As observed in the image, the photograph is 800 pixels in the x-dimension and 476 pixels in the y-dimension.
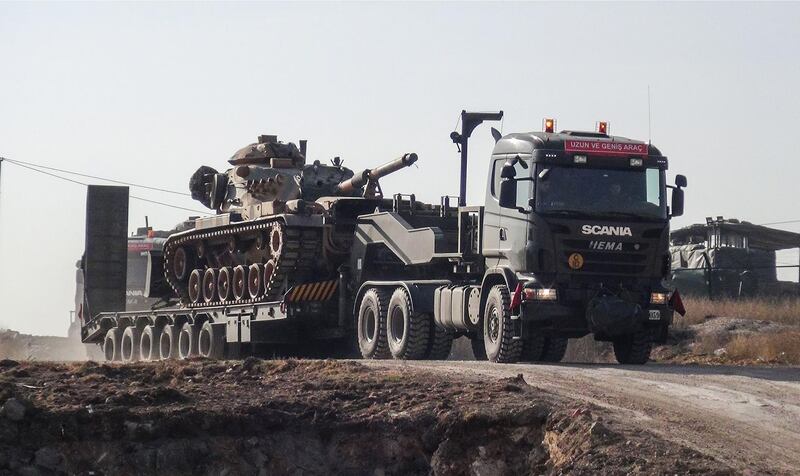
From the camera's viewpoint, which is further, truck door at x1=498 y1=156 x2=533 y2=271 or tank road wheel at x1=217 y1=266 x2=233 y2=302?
tank road wheel at x1=217 y1=266 x2=233 y2=302

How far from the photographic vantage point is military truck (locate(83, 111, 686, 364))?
63.1 ft

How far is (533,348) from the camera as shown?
65.4ft

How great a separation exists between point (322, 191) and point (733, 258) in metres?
17.3

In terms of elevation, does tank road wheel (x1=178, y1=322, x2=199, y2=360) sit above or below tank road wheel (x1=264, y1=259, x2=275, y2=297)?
below

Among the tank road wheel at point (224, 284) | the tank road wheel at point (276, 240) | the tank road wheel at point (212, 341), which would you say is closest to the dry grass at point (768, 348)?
the tank road wheel at point (276, 240)

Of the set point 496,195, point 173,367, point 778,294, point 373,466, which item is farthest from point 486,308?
point 778,294

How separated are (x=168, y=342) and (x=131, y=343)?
1715 millimetres

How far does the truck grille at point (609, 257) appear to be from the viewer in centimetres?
1919

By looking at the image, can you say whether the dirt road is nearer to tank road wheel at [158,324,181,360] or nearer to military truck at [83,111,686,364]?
military truck at [83,111,686,364]

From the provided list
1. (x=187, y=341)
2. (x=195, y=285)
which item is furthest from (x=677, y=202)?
(x=195, y=285)

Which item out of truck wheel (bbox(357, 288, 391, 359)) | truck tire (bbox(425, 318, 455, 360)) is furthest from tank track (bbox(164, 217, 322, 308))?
truck tire (bbox(425, 318, 455, 360))

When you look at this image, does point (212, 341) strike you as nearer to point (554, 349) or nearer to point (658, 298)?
point (554, 349)

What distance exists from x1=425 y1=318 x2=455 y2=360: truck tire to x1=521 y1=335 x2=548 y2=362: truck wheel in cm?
182

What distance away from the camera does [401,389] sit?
1488 cm
